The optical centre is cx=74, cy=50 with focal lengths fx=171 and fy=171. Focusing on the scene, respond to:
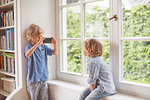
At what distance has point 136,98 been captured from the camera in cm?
160

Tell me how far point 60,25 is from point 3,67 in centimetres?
113

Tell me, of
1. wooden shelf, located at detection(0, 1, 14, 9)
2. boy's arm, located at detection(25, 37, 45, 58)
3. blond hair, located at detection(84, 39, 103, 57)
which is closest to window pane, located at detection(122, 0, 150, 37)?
blond hair, located at detection(84, 39, 103, 57)

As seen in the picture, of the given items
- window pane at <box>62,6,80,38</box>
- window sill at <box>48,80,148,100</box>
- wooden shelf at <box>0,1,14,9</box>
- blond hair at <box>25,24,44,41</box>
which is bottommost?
window sill at <box>48,80,148,100</box>

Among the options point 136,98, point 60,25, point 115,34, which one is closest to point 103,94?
point 136,98

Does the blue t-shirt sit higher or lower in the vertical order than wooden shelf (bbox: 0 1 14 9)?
lower

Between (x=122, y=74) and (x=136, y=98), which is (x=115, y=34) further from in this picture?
(x=136, y=98)

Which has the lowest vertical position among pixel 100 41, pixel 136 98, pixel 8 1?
pixel 136 98

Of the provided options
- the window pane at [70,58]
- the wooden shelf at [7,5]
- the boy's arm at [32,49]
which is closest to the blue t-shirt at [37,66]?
the boy's arm at [32,49]

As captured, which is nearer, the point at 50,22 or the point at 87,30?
the point at 87,30

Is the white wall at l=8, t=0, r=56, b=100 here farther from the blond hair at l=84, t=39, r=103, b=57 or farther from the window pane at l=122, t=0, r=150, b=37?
the window pane at l=122, t=0, r=150, b=37

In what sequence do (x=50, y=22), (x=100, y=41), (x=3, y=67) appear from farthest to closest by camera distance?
(x=3, y=67) → (x=50, y=22) → (x=100, y=41)

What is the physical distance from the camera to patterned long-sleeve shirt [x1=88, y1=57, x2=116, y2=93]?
1653 millimetres

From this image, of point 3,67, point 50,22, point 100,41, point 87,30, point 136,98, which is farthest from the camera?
point 3,67

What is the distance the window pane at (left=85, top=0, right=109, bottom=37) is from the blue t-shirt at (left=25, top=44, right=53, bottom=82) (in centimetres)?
61
